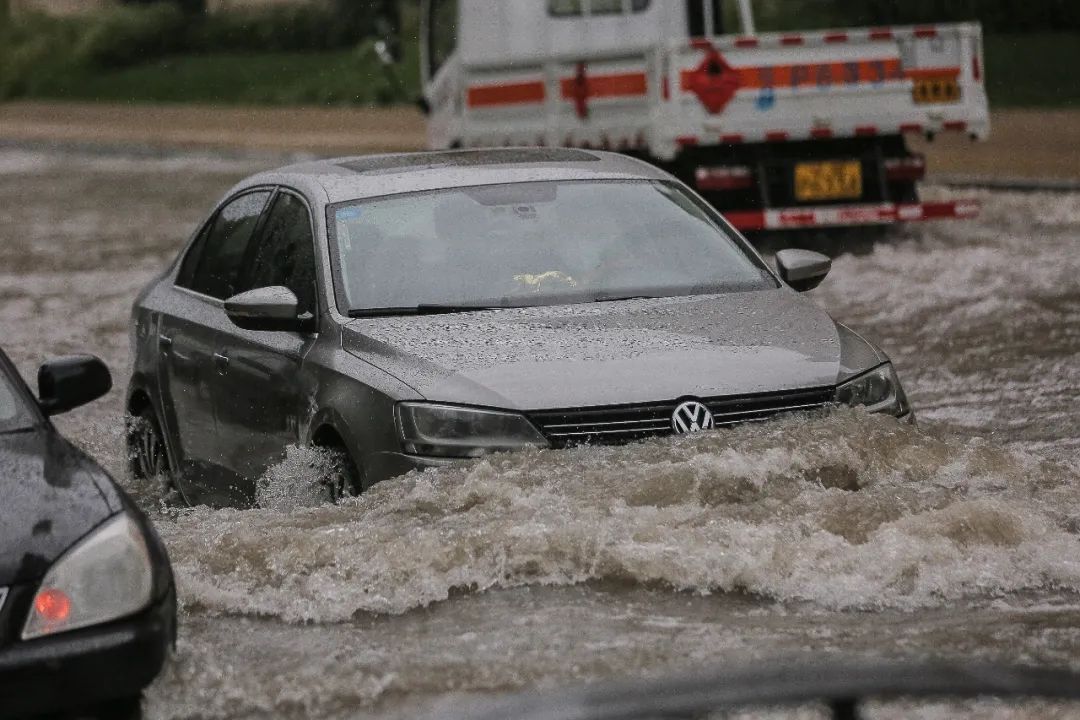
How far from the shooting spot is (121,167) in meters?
33.2

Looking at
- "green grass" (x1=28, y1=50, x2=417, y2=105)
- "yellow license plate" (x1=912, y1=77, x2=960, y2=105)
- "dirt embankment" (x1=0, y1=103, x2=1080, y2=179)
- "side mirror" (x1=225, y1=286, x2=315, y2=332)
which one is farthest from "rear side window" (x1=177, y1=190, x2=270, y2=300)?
"green grass" (x1=28, y1=50, x2=417, y2=105)

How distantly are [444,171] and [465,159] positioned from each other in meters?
0.33

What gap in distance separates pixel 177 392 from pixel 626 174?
1.87m

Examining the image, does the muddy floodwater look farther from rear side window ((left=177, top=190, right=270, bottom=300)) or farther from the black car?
rear side window ((left=177, top=190, right=270, bottom=300))

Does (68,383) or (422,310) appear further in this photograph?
(422,310)

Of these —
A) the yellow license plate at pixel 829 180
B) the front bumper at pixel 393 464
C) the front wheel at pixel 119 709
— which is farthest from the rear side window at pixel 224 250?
the yellow license plate at pixel 829 180

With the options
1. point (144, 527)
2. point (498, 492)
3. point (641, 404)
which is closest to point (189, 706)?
point (144, 527)

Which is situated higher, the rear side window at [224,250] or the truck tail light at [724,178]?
the rear side window at [224,250]

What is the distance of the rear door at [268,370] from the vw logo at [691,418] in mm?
1248

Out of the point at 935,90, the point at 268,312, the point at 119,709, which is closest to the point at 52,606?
the point at 119,709

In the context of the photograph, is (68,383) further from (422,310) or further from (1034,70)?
(1034,70)

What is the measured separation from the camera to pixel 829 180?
16.1 meters

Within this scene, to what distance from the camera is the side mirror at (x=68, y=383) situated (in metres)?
5.89

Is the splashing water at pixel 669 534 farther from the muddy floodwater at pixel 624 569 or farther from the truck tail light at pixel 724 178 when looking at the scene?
the truck tail light at pixel 724 178
